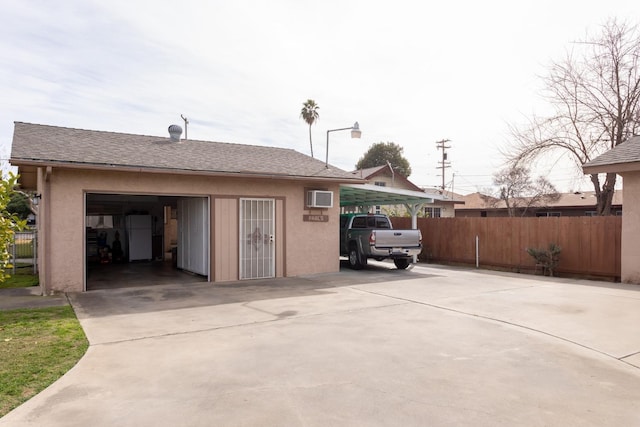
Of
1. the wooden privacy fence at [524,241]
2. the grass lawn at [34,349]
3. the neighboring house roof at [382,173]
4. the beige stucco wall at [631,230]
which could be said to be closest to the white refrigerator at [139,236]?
the grass lawn at [34,349]

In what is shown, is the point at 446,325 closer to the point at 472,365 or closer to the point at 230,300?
the point at 472,365

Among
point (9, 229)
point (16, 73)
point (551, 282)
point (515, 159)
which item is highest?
point (16, 73)

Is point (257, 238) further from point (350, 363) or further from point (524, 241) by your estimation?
point (524, 241)

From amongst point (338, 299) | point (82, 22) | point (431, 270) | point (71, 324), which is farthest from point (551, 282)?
point (82, 22)

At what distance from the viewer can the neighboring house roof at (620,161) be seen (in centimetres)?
1120

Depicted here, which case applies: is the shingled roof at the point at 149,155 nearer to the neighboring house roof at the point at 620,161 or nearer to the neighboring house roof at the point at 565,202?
the neighboring house roof at the point at 620,161

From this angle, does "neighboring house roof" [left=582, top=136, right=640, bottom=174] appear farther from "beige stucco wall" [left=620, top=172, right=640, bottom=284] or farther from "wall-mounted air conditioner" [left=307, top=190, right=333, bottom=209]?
"wall-mounted air conditioner" [left=307, top=190, right=333, bottom=209]

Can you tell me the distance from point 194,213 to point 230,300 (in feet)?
17.0

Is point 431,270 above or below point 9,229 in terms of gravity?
below

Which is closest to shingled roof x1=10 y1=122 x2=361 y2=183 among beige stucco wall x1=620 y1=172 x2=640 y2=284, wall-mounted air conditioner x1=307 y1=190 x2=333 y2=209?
wall-mounted air conditioner x1=307 y1=190 x2=333 y2=209

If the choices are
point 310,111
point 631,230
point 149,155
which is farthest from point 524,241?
point 310,111

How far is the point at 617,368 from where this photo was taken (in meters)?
5.04

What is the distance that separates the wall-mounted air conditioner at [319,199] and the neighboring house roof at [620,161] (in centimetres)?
729

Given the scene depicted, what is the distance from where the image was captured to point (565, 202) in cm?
3281
